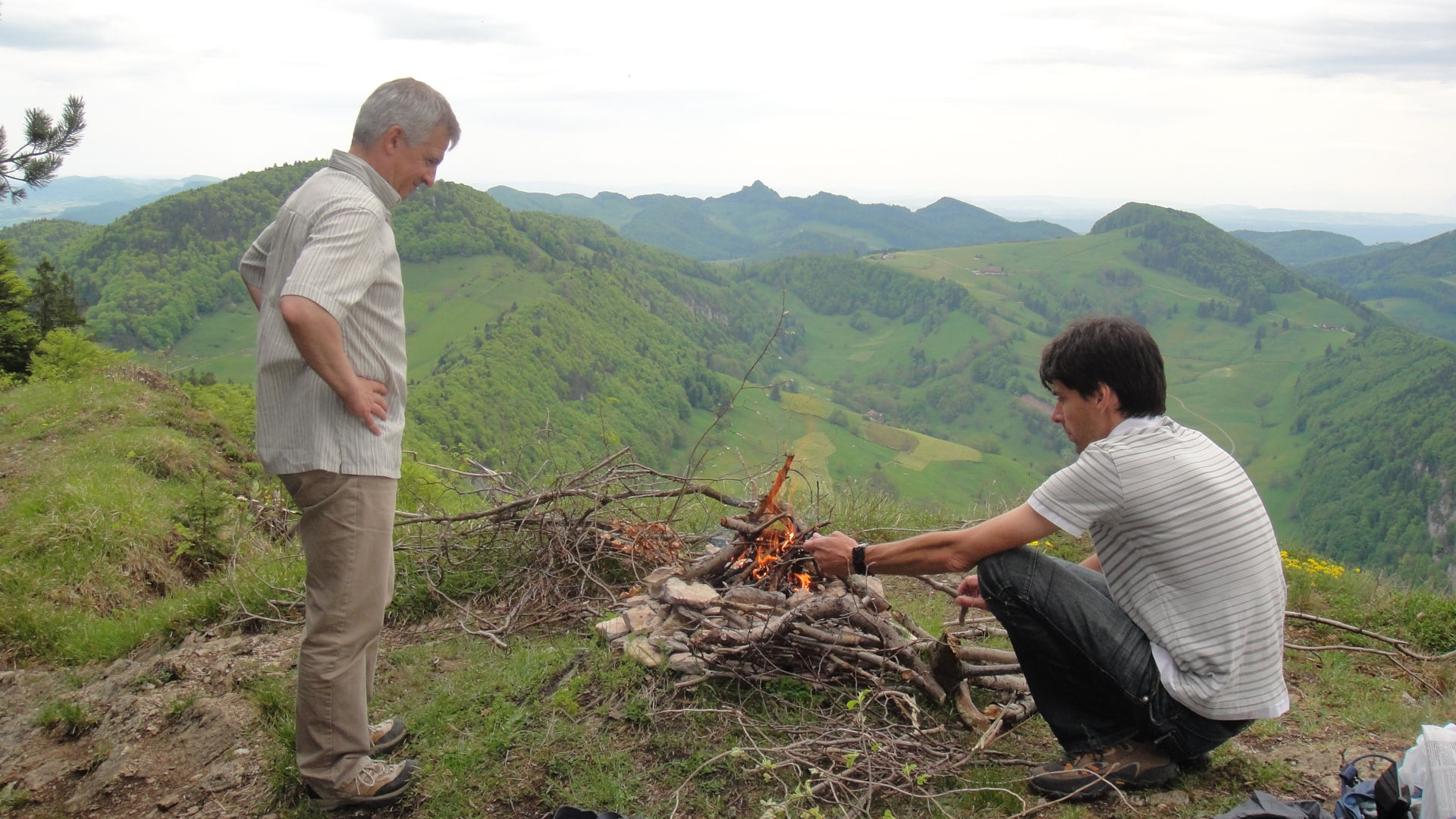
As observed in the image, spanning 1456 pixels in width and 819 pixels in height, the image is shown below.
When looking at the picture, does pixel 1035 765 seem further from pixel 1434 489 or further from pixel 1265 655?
pixel 1434 489

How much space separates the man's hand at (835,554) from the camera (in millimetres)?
3305

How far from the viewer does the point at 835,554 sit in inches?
130

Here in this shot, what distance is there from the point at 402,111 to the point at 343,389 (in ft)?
3.20

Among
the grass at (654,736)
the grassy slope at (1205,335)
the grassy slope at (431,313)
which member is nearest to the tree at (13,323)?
the grass at (654,736)

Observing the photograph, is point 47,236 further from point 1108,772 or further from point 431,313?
point 1108,772

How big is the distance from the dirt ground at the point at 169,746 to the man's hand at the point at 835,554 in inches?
50.6

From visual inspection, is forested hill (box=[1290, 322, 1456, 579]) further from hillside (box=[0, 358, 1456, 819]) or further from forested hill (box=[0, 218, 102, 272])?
forested hill (box=[0, 218, 102, 272])

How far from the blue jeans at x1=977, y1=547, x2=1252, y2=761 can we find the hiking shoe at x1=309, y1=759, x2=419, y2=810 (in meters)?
2.36

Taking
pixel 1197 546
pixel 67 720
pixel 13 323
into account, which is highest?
pixel 1197 546

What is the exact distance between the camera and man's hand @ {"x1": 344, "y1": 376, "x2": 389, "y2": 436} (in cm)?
260

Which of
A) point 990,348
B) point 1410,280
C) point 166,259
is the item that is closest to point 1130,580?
point 166,259

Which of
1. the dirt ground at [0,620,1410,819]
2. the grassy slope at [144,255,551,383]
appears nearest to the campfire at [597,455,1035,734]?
the dirt ground at [0,620,1410,819]

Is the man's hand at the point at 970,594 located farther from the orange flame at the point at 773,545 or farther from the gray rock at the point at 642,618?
the gray rock at the point at 642,618

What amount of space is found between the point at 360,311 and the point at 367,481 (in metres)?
0.58
